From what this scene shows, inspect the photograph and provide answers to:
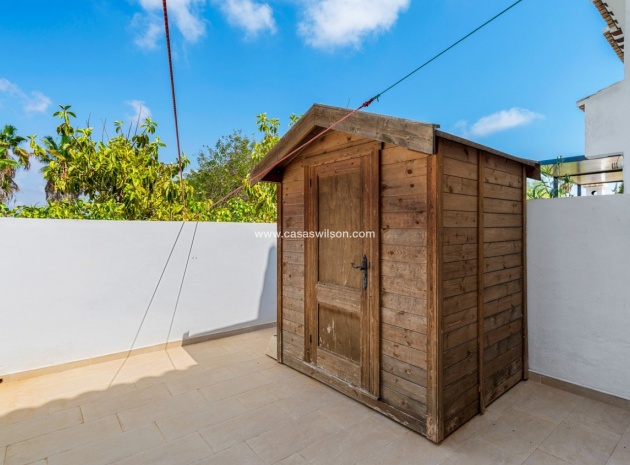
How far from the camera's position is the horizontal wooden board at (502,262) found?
8.86ft

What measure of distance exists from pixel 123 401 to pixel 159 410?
0.42 metres

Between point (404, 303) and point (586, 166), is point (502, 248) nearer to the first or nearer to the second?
point (404, 303)

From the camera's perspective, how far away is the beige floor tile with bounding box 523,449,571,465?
6.54 feet

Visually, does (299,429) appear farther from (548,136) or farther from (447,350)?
(548,136)

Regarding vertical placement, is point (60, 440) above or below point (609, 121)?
below

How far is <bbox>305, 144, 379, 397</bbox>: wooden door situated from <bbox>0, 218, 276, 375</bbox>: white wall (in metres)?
1.81

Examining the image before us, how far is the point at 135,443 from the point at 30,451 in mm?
657

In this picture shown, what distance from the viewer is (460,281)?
2.43 meters

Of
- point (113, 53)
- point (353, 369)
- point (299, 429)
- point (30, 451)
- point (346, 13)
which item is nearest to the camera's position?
point (30, 451)

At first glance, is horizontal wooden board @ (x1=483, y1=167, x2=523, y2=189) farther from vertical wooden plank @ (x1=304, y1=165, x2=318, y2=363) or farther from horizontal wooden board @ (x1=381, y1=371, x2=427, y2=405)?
horizontal wooden board @ (x1=381, y1=371, x2=427, y2=405)

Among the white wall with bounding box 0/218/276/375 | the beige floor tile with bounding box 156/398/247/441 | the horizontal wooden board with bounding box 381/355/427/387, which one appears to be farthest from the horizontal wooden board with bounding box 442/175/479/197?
the white wall with bounding box 0/218/276/375

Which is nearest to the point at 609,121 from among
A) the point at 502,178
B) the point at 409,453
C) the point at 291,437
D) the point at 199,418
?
the point at 502,178

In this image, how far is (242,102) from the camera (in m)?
12.9

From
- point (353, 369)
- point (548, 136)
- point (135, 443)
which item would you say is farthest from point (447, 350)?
point (548, 136)
